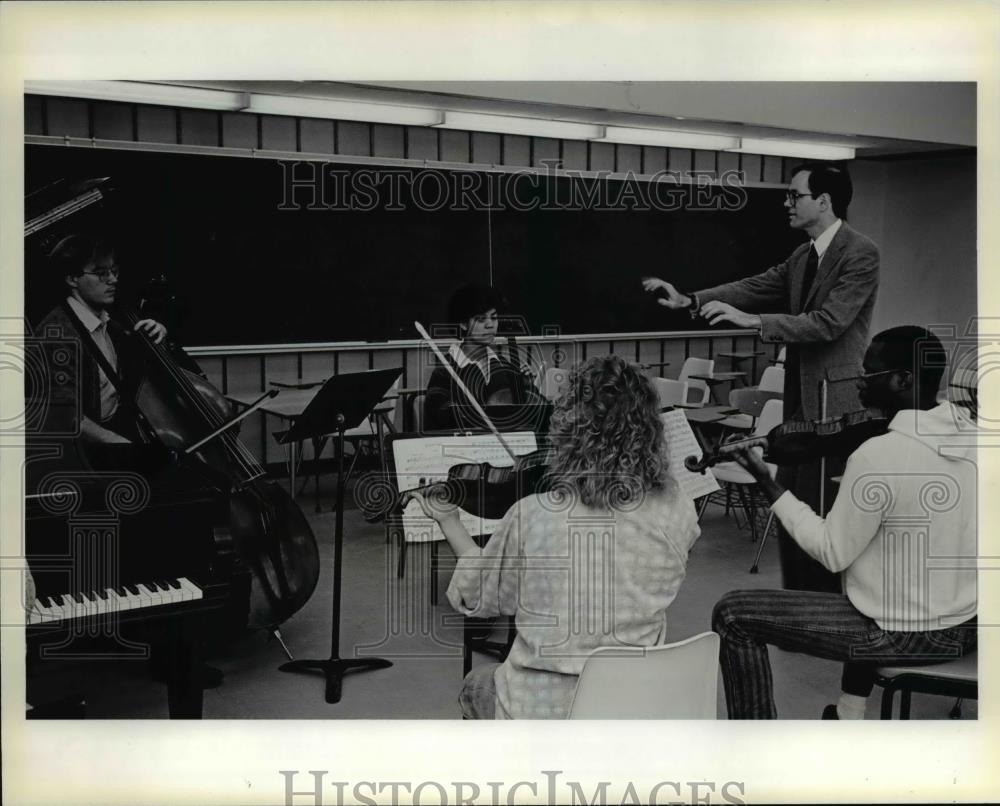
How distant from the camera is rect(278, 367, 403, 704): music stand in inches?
146

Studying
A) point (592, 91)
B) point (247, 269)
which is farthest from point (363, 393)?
point (592, 91)

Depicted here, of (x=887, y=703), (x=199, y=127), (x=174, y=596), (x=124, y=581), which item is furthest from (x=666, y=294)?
(x=124, y=581)

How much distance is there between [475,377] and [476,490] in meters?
0.40

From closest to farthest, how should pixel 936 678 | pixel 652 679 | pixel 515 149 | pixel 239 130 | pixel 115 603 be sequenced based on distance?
pixel 652 679
pixel 115 603
pixel 936 678
pixel 239 130
pixel 515 149

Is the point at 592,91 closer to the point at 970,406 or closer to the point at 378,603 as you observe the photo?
the point at 970,406

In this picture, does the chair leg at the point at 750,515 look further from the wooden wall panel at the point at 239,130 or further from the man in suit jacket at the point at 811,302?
the wooden wall panel at the point at 239,130

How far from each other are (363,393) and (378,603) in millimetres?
763

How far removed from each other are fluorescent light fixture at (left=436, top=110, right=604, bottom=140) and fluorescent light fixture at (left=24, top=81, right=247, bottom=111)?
0.71 meters

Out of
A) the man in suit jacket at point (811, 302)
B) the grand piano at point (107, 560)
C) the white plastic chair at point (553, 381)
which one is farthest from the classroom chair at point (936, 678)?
the grand piano at point (107, 560)

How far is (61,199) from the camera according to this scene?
358cm

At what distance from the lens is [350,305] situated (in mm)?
3865

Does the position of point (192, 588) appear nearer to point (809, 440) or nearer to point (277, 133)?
point (277, 133)

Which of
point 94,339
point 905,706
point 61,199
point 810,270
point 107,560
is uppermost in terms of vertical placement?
point 61,199

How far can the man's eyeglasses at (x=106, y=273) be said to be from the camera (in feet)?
11.8
